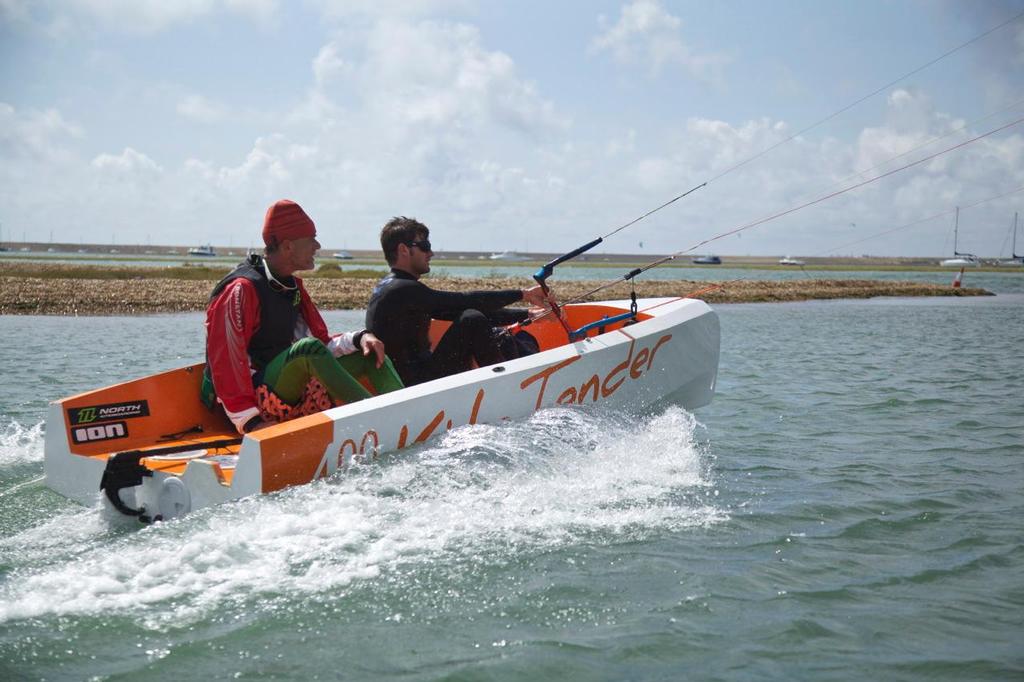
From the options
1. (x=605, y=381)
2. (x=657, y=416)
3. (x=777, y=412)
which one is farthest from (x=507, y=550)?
(x=777, y=412)

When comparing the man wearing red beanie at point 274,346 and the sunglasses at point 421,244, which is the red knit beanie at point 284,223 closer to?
the man wearing red beanie at point 274,346

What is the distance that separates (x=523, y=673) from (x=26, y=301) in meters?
22.1

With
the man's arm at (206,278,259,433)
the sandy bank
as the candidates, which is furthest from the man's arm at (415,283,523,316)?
the sandy bank

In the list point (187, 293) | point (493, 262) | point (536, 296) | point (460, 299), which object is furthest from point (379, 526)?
point (493, 262)

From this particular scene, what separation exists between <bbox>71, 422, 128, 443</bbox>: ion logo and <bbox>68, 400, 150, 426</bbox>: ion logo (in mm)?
36

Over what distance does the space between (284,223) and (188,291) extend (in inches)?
872

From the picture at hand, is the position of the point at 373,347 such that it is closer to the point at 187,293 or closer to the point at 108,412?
the point at 108,412

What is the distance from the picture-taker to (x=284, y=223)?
17.5 ft

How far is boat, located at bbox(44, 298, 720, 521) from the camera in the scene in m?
4.51

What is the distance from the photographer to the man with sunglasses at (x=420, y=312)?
5879 millimetres

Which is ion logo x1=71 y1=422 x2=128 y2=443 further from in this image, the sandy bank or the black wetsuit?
the sandy bank

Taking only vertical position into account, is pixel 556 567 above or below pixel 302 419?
below

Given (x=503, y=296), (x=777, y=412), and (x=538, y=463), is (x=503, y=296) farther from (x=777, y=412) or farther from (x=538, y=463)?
(x=777, y=412)

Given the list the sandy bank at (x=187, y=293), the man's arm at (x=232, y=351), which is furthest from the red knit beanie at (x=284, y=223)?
the sandy bank at (x=187, y=293)
